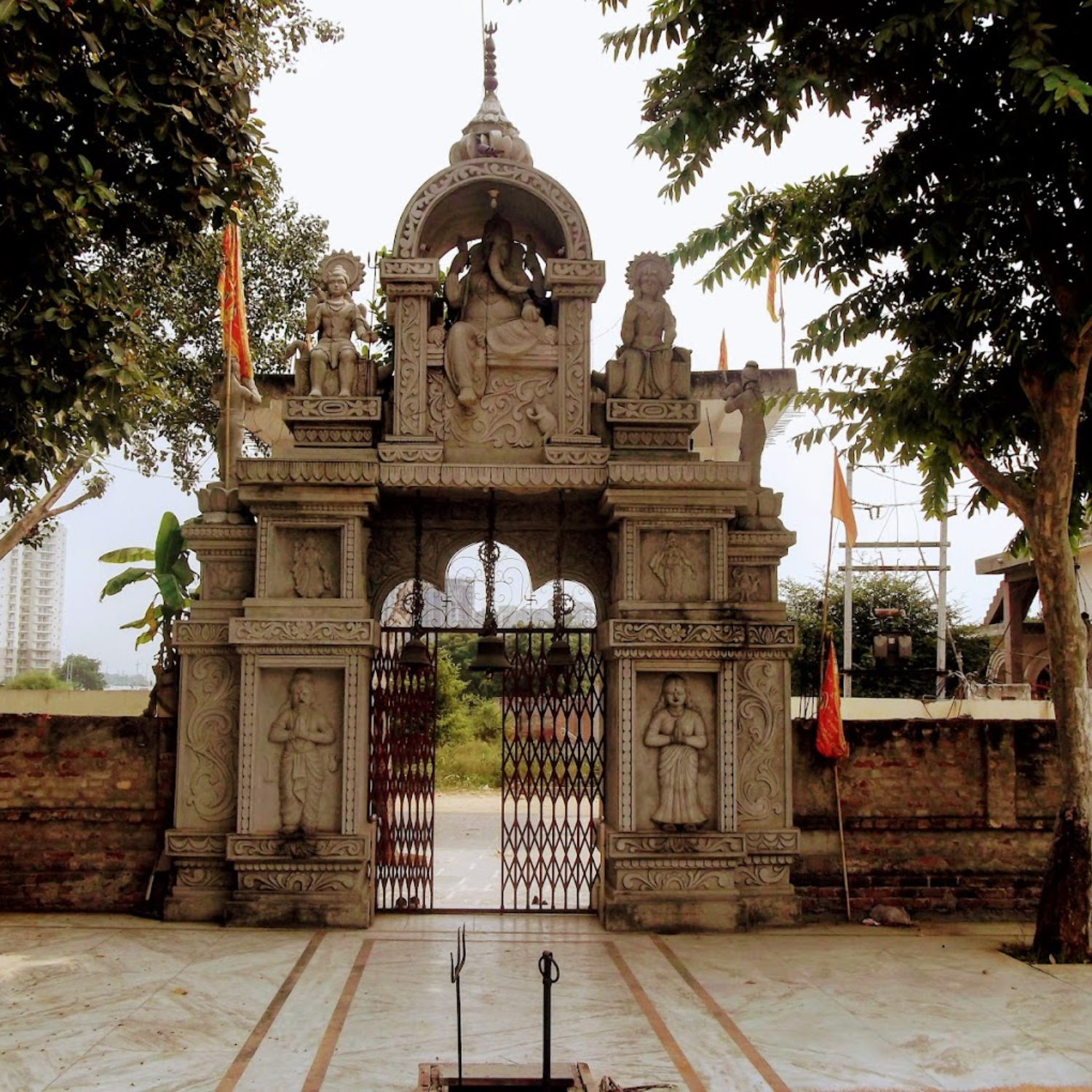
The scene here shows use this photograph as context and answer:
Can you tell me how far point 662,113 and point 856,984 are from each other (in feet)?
18.4

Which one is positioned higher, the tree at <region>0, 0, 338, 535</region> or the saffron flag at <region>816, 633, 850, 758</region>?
the tree at <region>0, 0, 338, 535</region>

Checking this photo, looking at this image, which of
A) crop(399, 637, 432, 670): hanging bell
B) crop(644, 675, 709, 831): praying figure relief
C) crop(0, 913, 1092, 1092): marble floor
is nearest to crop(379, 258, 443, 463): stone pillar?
crop(399, 637, 432, 670): hanging bell

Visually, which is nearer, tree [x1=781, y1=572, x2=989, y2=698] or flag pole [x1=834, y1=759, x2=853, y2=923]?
flag pole [x1=834, y1=759, x2=853, y2=923]

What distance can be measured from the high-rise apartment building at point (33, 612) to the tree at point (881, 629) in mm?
30232

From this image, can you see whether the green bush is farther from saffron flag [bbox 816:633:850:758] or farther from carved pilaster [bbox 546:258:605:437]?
carved pilaster [bbox 546:258:605:437]

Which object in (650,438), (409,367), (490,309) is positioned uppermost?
(490,309)

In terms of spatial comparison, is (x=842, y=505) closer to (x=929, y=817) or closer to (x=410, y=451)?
(x=929, y=817)

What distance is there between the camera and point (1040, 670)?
24.1 metres

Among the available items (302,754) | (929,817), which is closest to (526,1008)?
(302,754)

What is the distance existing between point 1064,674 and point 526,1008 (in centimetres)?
414

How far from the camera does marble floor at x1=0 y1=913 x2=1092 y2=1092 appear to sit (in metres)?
5.57

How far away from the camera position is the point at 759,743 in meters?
9.00

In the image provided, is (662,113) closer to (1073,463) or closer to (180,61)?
(180,61)

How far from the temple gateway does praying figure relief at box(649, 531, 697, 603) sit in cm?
2
